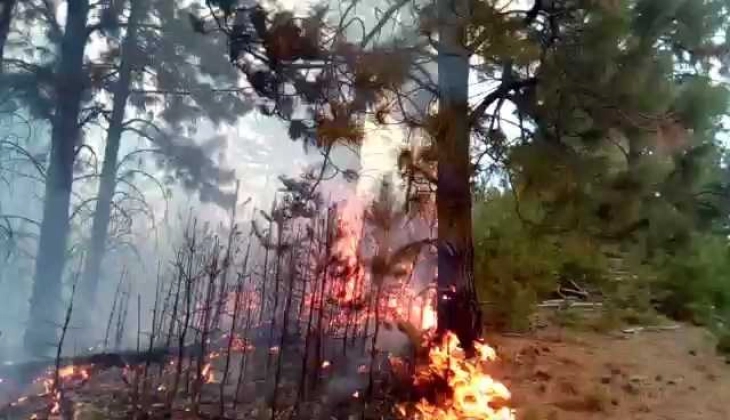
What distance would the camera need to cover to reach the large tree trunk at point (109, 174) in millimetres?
3721

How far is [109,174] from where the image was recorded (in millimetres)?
4008

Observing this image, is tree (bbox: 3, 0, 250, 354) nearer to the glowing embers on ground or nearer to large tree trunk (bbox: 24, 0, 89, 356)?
large tree trunk (bbox: 24, 0, 89, 356)

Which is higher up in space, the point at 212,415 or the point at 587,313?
the point at 587,313

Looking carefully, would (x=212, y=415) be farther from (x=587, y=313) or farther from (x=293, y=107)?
(x=587, y=313)

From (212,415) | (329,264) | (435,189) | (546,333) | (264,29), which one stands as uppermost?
(264,29)

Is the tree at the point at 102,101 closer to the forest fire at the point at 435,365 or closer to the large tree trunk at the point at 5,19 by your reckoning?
the large tree trunk at the point at 5,19

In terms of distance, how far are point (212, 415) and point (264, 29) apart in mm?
1286

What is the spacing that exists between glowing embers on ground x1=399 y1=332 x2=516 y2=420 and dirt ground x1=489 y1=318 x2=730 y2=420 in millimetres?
176

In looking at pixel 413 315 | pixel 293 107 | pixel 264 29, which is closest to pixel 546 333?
pixel 413 315

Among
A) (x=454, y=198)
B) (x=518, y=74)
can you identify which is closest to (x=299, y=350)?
(x=454, y=198)

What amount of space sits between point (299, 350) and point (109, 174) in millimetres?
1726

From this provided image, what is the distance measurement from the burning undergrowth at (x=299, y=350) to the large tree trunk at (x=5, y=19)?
1518 mm

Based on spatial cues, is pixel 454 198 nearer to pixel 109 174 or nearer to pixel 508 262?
pixel 508 262

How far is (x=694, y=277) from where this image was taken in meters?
3.52
